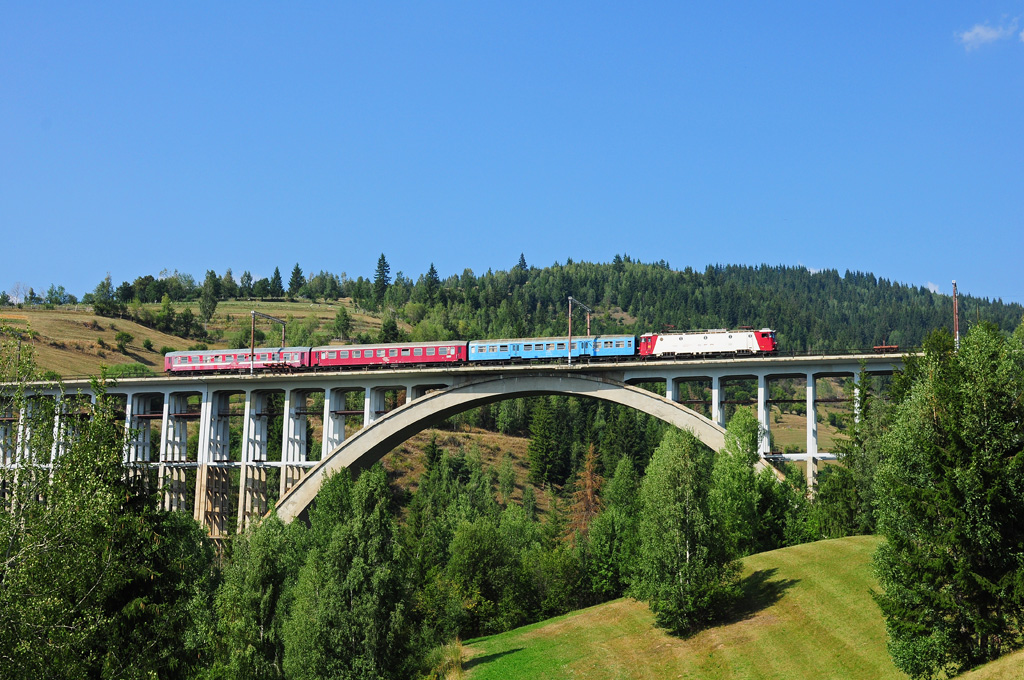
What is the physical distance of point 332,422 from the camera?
6981 cm

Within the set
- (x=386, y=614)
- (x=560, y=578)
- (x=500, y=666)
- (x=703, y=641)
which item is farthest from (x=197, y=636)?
(x=560, y=578)

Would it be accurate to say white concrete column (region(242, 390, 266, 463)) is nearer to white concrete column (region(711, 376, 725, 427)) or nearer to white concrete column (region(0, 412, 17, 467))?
white concrete column (region(0, 412, 17, 467))

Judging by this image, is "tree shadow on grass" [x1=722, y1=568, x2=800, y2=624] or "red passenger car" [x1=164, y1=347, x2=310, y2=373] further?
"red passenger car" [x1=164, y1=347, x2=310, y2=373]

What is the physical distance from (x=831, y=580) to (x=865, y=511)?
11209 mm

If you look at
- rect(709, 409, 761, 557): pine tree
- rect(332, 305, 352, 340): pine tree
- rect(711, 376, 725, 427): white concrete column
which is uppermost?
rect(332, 305, 352, 340): pine tree

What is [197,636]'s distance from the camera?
3812 centimetres

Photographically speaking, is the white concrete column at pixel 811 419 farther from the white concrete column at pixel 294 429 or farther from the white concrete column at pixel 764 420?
the white concrete column at pixel 294 429

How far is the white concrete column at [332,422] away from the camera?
69.1m

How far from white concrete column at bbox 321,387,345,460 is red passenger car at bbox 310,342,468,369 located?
2401mm

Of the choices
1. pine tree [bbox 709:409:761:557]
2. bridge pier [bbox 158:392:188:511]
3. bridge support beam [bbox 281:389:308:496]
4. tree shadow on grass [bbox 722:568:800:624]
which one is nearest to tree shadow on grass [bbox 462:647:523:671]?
tree shadow on grass [bbox 722:568:800:624]

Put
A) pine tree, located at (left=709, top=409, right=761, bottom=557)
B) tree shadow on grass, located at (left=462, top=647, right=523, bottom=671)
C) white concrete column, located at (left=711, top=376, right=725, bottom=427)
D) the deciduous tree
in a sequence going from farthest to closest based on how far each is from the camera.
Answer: white concrete column, located at (left=711, top=376, right=725, bottom=427) < pine tree, located at (left=709, top=409, right=761, bottom=557) < tree shadow on grass, located at (left=462, top=647, right=523, bottom=671) < the deciduous tree

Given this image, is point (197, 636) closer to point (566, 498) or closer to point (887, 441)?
point (887, 441)

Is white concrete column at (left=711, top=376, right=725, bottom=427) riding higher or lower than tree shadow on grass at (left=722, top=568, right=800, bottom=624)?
higher

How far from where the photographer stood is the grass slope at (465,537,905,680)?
3431cm
